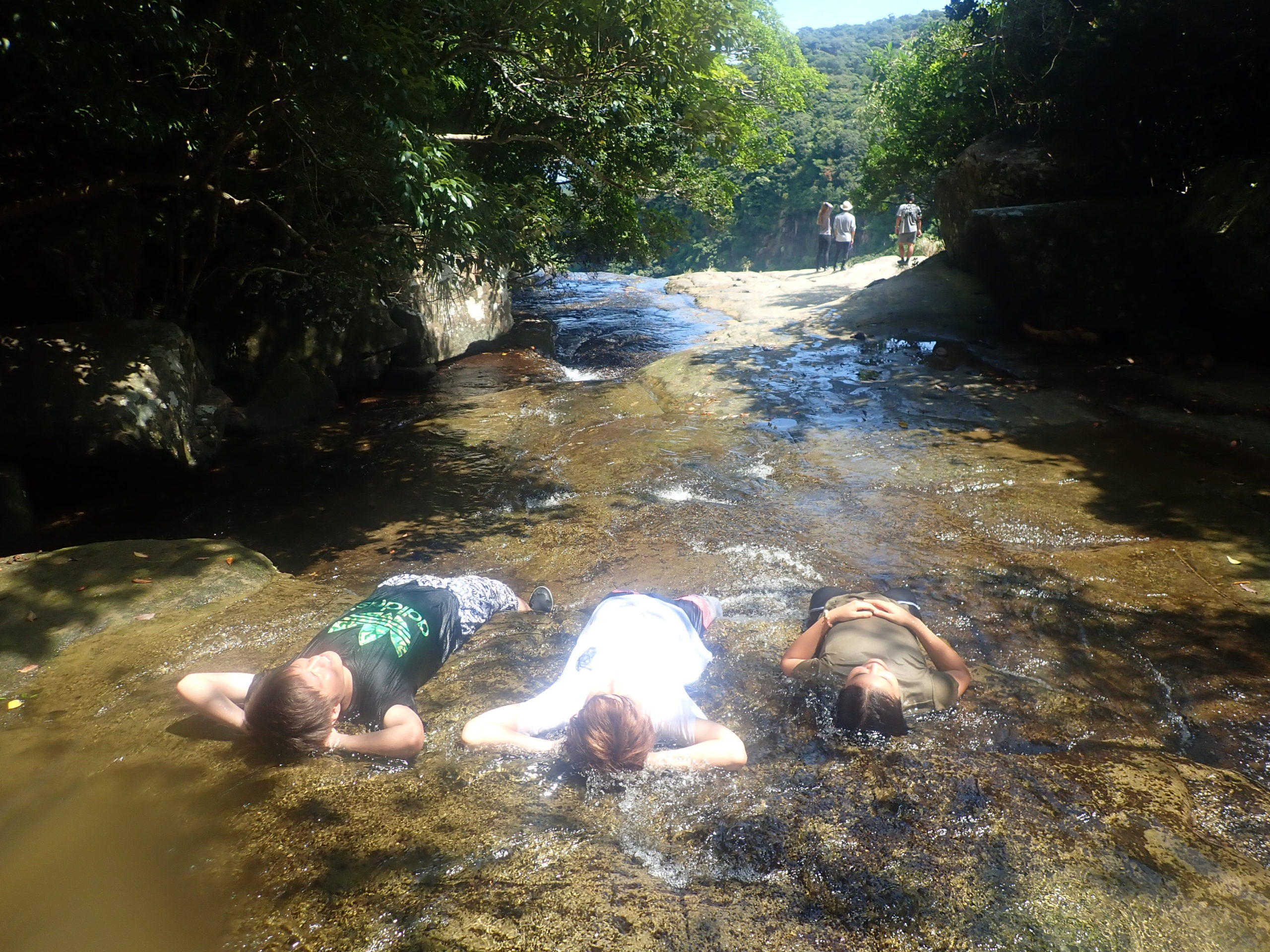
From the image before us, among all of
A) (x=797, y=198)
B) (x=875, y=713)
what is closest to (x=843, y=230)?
(x=875, y=713)

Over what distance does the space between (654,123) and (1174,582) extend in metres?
9.42

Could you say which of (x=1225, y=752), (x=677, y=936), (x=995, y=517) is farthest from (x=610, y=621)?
(x=995, y=517)

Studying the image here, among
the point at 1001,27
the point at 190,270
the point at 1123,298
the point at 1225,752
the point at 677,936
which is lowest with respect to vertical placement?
the point at 1225,752

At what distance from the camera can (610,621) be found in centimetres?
412

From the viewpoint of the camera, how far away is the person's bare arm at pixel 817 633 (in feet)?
13.8

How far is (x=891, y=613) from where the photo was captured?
422cm

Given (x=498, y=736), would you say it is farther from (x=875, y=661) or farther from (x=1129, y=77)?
(x=1129, y=77)

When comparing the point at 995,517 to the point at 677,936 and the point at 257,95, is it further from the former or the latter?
the point at 257,95

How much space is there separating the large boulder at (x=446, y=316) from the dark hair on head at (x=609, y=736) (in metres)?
7.73

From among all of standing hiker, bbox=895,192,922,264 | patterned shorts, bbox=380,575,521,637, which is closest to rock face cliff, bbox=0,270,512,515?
patterned shorts, bbox=380,575,521,637

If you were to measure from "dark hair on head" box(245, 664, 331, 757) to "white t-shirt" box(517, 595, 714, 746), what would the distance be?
866mm

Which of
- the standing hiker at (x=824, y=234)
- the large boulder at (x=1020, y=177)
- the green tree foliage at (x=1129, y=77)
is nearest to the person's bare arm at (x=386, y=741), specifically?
the green tree foliage at (x=1129, y=77)

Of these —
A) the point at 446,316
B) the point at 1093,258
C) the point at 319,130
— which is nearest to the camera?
the point at 319,130

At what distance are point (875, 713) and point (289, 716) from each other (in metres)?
2.57
